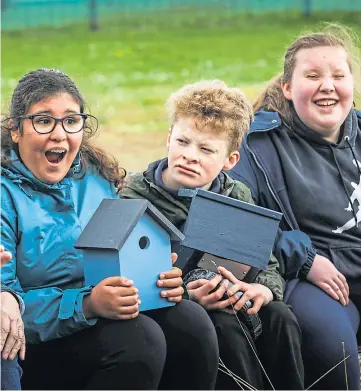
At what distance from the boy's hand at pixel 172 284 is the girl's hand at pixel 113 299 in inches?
7.2

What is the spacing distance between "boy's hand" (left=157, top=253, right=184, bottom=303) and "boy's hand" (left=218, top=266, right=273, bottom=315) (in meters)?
0.25

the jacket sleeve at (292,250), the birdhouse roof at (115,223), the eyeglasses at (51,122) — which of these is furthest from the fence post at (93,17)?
the birdhouse roof at (115,223)

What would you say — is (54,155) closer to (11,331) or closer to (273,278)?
(11,331)

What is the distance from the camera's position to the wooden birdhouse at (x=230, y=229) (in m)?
4.29

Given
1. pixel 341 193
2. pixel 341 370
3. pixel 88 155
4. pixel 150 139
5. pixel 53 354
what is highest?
pixel 88 155

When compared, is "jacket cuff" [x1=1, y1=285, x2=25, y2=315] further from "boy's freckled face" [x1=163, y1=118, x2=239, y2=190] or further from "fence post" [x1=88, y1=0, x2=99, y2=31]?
"fence post" [x1=88, y1=0, x2=99, y2=31]

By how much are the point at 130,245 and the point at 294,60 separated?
5.71ft

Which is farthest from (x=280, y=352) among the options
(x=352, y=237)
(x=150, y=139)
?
(x=150, y=139)

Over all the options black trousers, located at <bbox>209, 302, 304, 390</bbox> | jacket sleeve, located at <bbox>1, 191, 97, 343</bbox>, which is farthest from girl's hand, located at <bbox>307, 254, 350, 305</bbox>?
jacket sleeve, located at <bbox>1, 191, 97, 343</bbox>

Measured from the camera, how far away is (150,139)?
53.0 feet

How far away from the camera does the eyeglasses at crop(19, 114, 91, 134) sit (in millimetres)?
4121

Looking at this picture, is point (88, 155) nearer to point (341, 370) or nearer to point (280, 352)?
point (280, 352)

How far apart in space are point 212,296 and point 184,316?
9.9 inches

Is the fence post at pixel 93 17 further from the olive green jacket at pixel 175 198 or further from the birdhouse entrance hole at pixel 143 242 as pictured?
the birdhouse entrance hole at pixel 143 242
